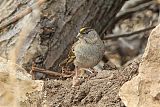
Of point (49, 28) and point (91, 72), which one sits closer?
point (91, 72)

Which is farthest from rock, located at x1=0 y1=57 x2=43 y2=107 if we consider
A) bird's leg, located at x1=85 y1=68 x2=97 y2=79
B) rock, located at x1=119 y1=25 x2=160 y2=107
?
rock, located at x1=119 y1=25 x2=160 y2=107

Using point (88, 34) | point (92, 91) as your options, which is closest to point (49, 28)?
point (88, 34)

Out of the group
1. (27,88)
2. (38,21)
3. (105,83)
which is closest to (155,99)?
(105,83)

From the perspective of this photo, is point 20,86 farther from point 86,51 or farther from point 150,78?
point 86,51

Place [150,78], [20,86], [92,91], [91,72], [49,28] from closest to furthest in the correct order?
[150,78] → [20,86] → [92,91] → [91,72] → [49,28]

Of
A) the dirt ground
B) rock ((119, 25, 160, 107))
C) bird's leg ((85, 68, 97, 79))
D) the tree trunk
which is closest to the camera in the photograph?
rock ((119, 25, 160, 107))

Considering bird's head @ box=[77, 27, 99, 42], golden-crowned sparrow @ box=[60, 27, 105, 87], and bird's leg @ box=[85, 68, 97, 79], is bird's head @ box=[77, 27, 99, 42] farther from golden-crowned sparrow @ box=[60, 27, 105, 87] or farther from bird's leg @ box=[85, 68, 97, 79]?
bird's leg @ box=[85, 68, 97, 79]

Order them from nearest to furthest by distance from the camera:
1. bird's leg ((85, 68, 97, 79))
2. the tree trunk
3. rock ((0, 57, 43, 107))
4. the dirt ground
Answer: rock ((0, 57, 43, 107)), the dirt ground, bird's leg ((85, 68, 97, 79)), the tree trunk
